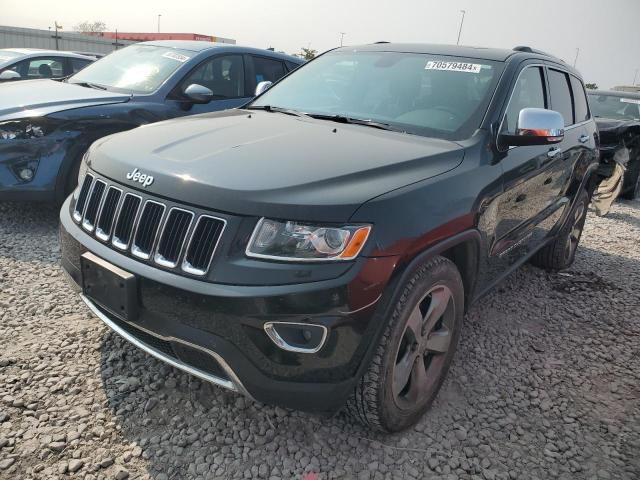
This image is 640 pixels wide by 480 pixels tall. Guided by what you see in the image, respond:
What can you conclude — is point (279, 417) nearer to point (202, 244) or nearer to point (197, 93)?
point (202, 244)

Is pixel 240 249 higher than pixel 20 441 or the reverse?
higher

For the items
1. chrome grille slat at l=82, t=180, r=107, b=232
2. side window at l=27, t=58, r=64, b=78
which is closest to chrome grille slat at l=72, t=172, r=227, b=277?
chrome grille slat at l=82, t=180, r=107, b=232

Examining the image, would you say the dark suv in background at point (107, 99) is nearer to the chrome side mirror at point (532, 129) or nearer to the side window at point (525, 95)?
the side window at point (525, 95)

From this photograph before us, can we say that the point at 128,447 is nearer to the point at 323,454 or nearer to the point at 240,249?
the point at 323,454

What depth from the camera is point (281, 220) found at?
192cm

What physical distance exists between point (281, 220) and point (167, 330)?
0.62 m

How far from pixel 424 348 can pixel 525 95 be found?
186 cm

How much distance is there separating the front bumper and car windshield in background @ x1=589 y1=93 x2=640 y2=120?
27.7 feet

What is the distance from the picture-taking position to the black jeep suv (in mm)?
1896

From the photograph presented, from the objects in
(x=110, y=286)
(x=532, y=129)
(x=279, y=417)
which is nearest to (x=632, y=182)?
(x=532, y=129)

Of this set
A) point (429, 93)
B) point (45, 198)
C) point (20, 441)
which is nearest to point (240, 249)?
point (20, 441)

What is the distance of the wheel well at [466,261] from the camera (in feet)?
8.19

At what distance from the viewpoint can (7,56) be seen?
9.06m

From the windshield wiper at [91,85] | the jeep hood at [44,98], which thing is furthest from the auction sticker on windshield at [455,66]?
the windshield wiper at [91,85]
